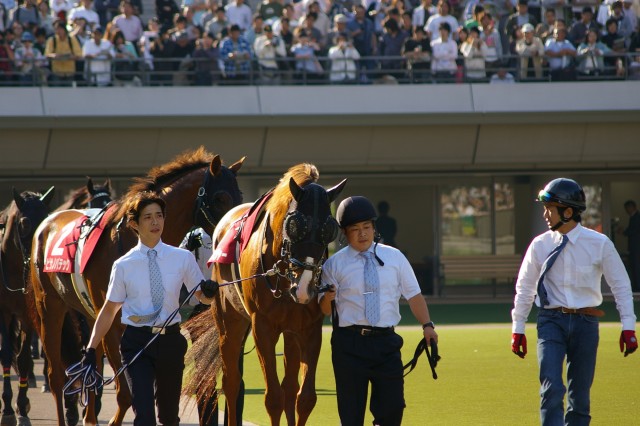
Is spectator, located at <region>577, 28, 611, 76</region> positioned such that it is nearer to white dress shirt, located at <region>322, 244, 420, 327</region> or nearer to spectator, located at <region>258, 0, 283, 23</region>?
spectator, located at <region>258, 0, 283, 23</region>

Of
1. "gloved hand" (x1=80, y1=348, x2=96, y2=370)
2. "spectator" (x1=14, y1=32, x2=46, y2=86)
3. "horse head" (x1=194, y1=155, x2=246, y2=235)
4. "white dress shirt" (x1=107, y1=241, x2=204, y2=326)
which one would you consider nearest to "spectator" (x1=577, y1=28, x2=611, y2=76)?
"spectator" (x1=14, y1=32, x2=46, y2=86)

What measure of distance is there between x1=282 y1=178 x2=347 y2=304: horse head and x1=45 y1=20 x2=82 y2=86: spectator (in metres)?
14.1

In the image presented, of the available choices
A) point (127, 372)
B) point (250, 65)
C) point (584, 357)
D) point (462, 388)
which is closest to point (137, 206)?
point (127, 372)

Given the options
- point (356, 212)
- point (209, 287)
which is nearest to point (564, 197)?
point (356, 212)

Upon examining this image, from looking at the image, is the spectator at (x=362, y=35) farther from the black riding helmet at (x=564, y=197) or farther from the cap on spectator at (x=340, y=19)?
the black riding helmet at (x=564, y=197)

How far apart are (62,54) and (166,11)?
3.36m

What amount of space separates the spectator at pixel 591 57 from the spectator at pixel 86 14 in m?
9.50

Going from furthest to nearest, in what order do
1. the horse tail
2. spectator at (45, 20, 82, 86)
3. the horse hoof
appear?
spectator at (45, 20, 82, 86)
the horse hoof
the horse tail

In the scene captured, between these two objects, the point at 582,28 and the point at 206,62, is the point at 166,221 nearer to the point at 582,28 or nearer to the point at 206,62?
the point at 206,62

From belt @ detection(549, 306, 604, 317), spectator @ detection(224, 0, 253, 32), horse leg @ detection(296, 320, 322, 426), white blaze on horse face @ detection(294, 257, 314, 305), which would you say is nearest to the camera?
white blaze on horse face @ detection(294, 257, 314, 305)

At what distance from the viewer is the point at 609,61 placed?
2131cm

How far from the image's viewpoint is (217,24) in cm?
2141

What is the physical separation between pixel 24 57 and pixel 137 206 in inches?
581

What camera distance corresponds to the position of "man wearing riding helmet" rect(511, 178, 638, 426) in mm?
6516
